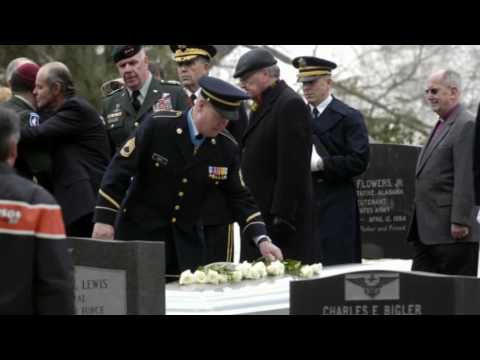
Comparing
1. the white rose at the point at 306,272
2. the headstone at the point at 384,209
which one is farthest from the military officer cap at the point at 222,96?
the headstone at the point at 384,209

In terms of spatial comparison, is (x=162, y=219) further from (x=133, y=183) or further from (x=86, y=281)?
(x=86, y=281)

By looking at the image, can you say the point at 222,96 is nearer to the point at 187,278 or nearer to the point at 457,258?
the point at 187,278

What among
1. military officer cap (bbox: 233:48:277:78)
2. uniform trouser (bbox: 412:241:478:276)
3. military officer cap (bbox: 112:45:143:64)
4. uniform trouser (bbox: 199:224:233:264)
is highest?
military officer cap (bbox: 112:45:143:64)

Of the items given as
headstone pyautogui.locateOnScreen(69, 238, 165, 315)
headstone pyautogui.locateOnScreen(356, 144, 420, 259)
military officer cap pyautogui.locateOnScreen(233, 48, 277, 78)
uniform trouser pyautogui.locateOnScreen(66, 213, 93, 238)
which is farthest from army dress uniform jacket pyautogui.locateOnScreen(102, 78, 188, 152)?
headstone pyautogui.locateOnScreen(356, 144, 420, 259)

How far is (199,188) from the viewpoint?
9.03 meters

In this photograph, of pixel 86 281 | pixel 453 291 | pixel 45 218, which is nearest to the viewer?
pixel 45 218

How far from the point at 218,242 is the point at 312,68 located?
212cm

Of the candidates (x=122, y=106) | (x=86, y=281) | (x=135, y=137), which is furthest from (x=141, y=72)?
(x=86, y=281)

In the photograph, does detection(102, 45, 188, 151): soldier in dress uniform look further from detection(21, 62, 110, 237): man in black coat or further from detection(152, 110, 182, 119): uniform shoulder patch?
detection(152, 110, 182, 119): uniform shoulder patch

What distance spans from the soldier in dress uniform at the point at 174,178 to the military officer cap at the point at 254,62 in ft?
4.51

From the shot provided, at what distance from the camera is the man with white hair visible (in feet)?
34.0

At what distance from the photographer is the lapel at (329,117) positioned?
37.6 feet

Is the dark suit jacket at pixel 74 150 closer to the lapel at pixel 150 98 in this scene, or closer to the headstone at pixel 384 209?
the lapel at pixel 150 98

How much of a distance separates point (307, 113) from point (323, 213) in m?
1.10
